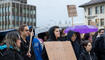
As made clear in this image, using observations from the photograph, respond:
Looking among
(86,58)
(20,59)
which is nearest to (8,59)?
(20,59)

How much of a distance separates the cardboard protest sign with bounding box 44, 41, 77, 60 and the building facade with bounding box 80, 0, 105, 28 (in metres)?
40.9

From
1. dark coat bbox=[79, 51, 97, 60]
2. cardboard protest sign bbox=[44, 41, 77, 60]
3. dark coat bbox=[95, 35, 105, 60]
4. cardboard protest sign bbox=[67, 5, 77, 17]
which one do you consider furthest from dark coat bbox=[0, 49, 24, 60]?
cardboard protest sign bbox=[67, 5, 77, 17]

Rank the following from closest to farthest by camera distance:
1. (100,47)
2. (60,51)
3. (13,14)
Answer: (60,51)
(100,47)
(13,14)

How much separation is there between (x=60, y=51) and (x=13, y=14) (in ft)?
211

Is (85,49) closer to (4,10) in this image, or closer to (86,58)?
(86,58)

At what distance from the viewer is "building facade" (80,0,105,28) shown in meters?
44.5

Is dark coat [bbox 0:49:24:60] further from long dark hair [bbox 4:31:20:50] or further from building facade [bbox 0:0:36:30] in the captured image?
building facade [bbox 0:0:36:30]

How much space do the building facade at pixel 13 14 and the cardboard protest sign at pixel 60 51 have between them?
2493 inches

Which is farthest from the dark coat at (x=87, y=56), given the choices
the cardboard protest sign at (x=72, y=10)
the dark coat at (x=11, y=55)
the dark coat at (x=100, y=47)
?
the cardboard protest sign at (x=72, y=10)

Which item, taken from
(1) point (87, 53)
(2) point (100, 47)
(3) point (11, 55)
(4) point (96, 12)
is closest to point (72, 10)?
(1) point (87, 53)

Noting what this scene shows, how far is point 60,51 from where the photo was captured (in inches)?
157

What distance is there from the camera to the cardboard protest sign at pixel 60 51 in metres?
3.93

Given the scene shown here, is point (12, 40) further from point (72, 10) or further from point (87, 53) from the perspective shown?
point (72, 10)

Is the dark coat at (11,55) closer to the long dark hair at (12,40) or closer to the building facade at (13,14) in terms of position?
the long dark hair at (12,40)
